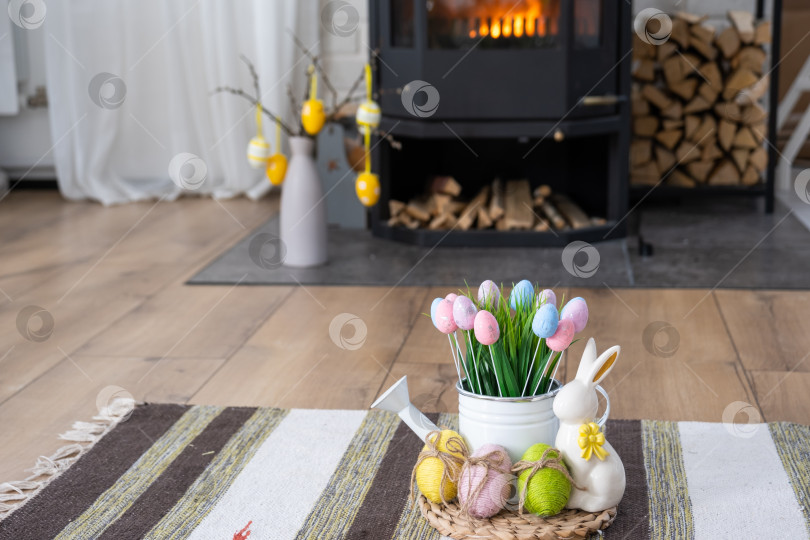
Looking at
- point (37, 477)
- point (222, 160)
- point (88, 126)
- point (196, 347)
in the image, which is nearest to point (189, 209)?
point (222, 160)

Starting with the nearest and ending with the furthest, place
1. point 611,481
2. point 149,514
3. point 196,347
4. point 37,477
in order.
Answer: point 611,481
point 149,514
point 37,477
point 196,347

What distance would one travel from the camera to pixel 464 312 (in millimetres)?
1165

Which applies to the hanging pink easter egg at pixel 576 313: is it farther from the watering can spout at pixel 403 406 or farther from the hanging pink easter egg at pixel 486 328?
the watering can spout at pixel 403 406

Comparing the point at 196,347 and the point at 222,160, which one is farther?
the point at 222,160

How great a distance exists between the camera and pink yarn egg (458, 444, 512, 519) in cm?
114

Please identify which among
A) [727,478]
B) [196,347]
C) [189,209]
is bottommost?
[189,209]

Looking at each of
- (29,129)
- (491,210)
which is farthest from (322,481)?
(29,129)

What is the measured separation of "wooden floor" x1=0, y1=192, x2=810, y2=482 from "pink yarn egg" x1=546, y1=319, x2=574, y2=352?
1.62 feet

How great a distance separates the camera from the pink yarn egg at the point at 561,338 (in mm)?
1146

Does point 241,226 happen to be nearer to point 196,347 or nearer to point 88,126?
point 88,126

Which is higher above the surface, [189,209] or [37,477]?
[37,477]

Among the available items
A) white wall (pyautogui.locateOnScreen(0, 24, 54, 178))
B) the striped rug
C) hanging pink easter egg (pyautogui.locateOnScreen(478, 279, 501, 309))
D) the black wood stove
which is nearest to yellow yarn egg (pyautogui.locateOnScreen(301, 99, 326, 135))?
the black wood stove

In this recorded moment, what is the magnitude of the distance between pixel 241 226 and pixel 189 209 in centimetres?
40

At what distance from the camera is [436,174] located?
318 cm
